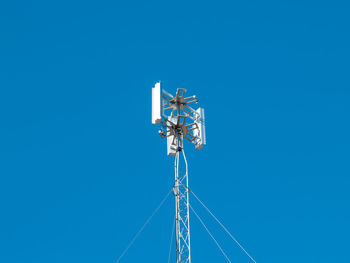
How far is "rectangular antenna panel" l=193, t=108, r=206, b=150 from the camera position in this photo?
3025 cm

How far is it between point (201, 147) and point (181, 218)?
14.9ft

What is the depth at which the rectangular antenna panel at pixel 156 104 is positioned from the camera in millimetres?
28672

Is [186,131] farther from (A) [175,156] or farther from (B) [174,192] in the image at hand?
(B) [174,192]

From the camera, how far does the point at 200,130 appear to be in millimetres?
30406

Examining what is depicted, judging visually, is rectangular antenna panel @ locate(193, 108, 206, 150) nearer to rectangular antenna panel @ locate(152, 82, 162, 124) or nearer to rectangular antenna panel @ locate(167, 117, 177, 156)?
rectangular antenna panel @ locate(167, 117, 177, 156)

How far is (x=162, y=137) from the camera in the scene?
2938 centimetres

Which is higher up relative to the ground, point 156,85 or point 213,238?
point 156,85

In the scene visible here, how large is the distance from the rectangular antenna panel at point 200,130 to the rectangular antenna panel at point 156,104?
8.85 feet

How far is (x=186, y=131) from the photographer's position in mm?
30094

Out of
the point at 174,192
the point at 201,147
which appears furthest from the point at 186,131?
the point at 174,192

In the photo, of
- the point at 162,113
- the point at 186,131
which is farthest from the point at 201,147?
the point at 162,113

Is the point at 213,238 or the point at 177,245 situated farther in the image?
the point at 213,238

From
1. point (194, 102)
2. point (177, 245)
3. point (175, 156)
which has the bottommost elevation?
point (177, 245)

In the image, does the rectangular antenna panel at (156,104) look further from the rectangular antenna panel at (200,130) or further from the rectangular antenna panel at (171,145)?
the rectangular antenna panel at (200,130)
